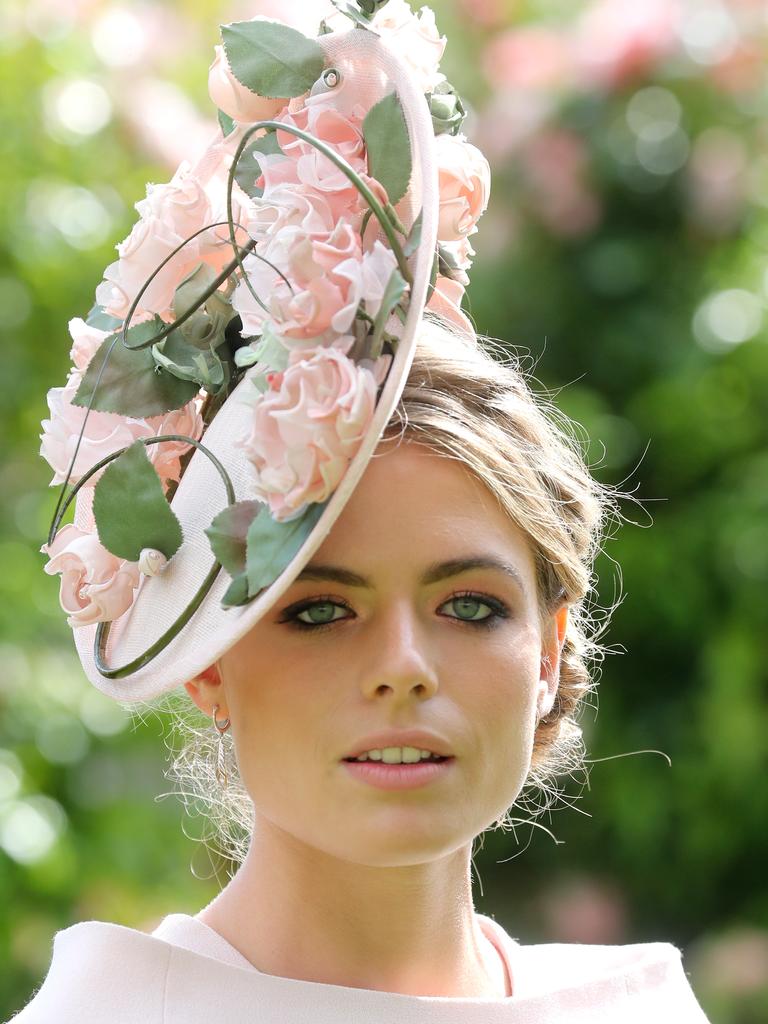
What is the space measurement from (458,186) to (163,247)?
37 centimetres

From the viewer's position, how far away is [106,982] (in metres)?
1.92

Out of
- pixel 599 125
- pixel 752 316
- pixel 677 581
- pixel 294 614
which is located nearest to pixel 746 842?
pixel 677 581

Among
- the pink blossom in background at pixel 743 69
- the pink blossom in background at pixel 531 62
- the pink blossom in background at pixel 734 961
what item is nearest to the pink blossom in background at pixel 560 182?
the pink blossom in background at pixel 531 62

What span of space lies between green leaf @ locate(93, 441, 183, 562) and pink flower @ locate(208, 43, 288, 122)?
42cm

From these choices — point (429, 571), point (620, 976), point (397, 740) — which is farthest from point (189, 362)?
point (620, 976)

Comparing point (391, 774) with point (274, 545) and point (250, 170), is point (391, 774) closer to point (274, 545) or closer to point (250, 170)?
→ point (274, 545)

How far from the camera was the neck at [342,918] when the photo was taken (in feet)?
6.56

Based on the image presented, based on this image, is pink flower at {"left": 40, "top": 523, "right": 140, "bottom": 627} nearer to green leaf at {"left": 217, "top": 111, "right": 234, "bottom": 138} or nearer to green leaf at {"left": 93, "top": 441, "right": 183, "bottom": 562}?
green leaf at {"left": 93, "top": 441, "right": 183, "bottom": 562}

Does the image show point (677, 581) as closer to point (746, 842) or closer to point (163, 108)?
point (746, 842)

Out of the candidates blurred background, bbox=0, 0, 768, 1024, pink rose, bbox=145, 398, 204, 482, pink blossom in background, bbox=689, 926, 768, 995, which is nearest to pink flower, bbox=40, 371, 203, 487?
pink rose, bbox=145, 398, 204, 482

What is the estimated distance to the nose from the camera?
1.77 m

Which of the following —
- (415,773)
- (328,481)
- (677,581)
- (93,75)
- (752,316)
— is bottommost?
(677,581)

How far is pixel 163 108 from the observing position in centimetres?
441

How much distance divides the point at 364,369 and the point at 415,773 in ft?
1.51
